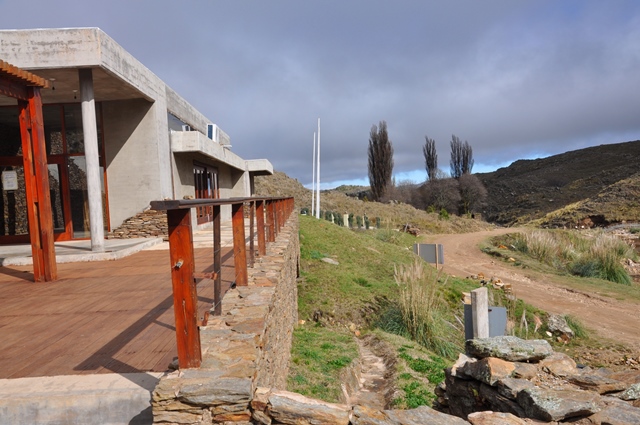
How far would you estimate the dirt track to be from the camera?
453 inches

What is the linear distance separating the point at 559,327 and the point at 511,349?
8.13m

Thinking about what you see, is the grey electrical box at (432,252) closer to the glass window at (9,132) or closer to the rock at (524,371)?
the rock at (524,371)

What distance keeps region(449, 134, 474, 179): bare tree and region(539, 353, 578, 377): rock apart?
5710 centimetres

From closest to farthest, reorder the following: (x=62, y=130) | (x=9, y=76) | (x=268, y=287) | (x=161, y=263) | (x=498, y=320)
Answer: (x=268, y=287) → (x=9, y=76) → (x=498, y=320) → (x=161, y=263) → (x=62, y=130)

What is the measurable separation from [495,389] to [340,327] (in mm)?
5856

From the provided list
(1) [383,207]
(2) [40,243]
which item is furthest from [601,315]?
(1) [383,207]

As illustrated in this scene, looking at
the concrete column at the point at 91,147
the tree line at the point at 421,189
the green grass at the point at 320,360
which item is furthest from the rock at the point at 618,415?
the tree line at the point at 421,189

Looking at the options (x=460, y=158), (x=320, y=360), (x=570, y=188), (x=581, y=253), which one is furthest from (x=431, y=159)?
(x=320, y=360)

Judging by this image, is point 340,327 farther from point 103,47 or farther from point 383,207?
point 383,207

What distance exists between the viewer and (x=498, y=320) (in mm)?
6000

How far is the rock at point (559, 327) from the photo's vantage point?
1096cm

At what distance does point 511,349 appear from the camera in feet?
14.3

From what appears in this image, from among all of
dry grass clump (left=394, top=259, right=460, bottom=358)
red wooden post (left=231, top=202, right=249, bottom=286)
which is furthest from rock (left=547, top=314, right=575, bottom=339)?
red wooden post (left=231, top=202, right=249, bottom=286)

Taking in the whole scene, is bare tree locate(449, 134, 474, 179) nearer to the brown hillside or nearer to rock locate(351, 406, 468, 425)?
the brown hillside
